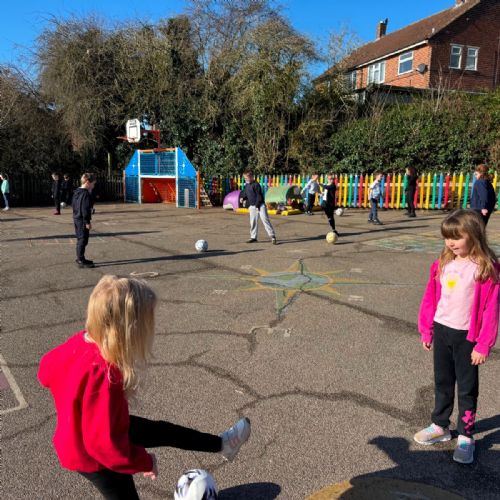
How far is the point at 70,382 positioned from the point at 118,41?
26.3 meters

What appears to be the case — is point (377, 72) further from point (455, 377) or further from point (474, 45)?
point (455, 377)

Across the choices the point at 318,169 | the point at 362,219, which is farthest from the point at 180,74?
the point at 362,219

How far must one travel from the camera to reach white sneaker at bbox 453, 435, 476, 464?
274 centimetres

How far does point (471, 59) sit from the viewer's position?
31.5 metres

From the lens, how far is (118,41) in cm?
2441

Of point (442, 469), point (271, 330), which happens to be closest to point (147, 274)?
point (271, 330)

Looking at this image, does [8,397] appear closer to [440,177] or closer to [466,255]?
[466,255]

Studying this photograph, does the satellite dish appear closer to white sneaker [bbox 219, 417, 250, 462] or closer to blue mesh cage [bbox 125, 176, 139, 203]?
blue mesh cage [bbox 125, 176, 139, 203]

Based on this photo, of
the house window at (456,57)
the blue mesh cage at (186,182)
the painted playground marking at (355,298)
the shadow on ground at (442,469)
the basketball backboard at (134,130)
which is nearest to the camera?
the shadow on ground at (442,469)

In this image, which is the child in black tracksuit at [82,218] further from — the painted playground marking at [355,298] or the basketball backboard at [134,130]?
the basketball backboard at [134,130]

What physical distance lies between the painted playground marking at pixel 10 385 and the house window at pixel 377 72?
34.3m

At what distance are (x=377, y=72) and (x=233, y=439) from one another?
36.3 metres

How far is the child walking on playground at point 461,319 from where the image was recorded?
273cm

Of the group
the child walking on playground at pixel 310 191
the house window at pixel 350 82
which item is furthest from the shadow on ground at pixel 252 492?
the house window at pixel 350 82
